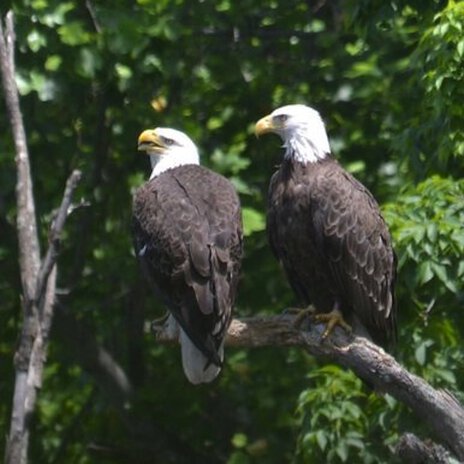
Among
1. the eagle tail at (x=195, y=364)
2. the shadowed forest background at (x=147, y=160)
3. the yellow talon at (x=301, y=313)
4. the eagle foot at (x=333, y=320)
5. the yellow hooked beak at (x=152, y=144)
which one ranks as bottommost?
the shadowed forest background at (x=147, y=160)

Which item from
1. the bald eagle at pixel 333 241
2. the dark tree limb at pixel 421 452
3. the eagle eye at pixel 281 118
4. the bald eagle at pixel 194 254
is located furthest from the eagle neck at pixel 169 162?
the dark tree limb at pixel 421 452

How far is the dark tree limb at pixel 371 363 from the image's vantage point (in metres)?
7.39

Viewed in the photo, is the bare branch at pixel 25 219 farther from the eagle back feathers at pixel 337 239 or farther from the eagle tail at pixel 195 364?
the eagle back feathers at pixel 337 239

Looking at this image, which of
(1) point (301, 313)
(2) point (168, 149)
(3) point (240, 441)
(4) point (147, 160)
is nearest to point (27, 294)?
(1) point (301, 313)

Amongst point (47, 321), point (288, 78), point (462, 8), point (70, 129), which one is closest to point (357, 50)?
point (288, 78)

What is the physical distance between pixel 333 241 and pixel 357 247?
0.36 feet

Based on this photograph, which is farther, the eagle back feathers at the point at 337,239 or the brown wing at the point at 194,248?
the eagle back feathers at the point at 337,239

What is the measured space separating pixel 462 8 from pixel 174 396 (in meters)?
3.91

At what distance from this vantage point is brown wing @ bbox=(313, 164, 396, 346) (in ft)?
28.6

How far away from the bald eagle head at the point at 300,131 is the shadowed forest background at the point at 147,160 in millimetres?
1186

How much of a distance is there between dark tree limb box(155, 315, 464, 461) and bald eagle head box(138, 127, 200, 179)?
92 cm

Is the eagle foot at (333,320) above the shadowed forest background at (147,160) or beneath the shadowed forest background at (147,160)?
above

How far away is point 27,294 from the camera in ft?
28.0

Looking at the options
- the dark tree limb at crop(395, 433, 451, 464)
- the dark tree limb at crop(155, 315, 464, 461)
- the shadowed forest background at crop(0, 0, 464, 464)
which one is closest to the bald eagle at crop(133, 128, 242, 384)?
the dark tree limb at crop(155, 315, 464, 461)
